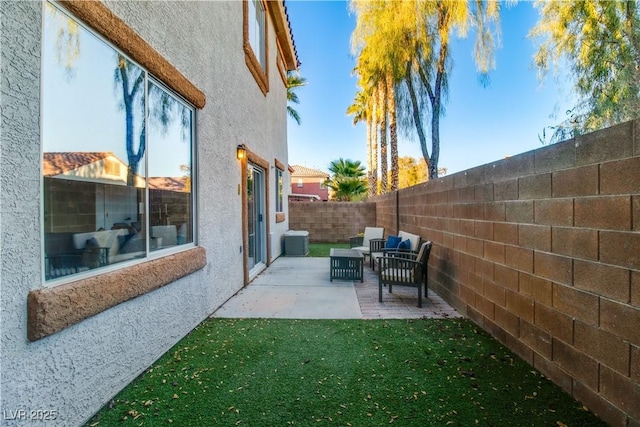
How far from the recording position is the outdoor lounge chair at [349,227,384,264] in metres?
7.90

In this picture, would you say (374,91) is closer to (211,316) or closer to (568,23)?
(568,23)

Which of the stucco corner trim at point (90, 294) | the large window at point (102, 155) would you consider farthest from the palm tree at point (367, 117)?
the stucco corner trim at point (90, 294)

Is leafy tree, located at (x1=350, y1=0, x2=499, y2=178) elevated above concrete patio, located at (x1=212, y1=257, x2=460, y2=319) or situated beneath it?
elevated above

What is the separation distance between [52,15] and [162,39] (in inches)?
53.5

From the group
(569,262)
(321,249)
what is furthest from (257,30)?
(569,262)

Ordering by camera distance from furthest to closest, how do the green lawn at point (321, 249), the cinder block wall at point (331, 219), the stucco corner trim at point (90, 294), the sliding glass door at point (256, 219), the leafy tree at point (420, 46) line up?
the cinder block wall at point (331, 219) < the green lawn at point (321, 249) < the leafy tree at point (420, 46) < the sliding glass door at point (256, 219) < the stucco corner trim at point (90, 294)

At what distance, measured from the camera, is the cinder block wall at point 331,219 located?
42.4 ft

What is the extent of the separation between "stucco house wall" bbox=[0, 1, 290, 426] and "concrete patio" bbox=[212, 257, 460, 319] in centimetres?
42

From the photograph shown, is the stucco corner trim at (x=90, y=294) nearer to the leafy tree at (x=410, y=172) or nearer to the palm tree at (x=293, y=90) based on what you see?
the palm tree at (x=293, y=90)

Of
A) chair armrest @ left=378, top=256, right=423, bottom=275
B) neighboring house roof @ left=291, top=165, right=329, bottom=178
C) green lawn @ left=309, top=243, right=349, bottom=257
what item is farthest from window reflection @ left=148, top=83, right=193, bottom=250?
neighboring house roof @ left=291, top=165, right=329, bottom=178

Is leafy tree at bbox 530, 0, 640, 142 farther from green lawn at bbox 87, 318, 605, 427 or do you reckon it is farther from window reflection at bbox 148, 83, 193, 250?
window reflection at bbox 148, 83, 193, 250

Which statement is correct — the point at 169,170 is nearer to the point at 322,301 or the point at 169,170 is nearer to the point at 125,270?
the point at 125,270

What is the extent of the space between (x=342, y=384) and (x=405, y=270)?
2583mm

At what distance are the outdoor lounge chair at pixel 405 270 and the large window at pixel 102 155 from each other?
3084 millimetres
